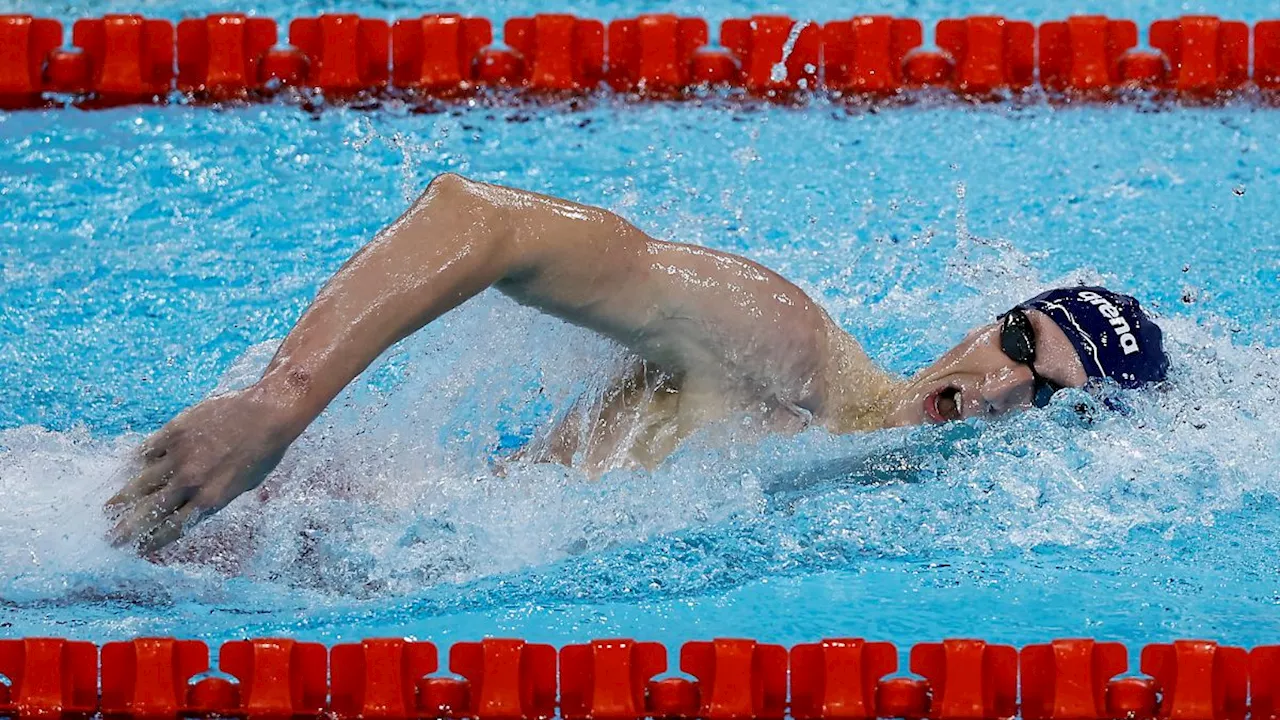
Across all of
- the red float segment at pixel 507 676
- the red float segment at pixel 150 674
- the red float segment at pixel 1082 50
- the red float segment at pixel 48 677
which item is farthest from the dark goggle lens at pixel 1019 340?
the red float segment at pixel 1082 50

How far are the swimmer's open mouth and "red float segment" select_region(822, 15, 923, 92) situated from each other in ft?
7.13

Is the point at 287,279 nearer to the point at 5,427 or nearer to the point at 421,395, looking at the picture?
the point at 5,427

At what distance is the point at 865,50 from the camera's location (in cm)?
483

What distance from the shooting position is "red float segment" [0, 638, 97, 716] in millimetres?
2275

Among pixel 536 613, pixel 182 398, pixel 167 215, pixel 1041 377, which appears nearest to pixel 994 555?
pixel 1041 377

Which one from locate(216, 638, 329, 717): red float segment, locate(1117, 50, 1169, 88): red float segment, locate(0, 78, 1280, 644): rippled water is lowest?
locate(216, 638, 329, 717): red float segment

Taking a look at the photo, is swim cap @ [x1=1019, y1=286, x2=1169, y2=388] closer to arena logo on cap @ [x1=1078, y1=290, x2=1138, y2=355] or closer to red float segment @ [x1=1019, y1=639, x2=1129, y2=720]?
arena logo on cap @ [x1=1078, y1=290, x2=1138, y2=355]

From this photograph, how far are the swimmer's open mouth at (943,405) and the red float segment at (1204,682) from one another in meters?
0.60

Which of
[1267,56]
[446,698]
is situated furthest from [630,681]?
[1267,56]

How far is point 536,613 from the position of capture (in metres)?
2.59

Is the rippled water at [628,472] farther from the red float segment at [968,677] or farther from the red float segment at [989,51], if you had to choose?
the red float segment at [989,51]

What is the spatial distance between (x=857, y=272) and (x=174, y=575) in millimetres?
2022

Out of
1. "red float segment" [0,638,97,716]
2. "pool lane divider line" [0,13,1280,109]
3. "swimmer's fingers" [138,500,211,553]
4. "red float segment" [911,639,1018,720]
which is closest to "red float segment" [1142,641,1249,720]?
"red float segment" [911,639,1018,720]

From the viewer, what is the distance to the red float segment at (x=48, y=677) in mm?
2275
